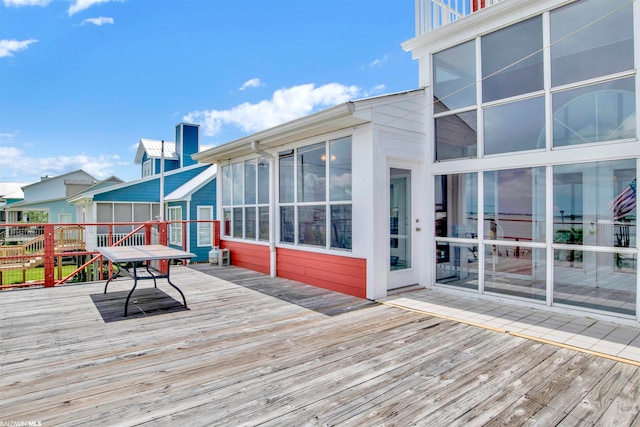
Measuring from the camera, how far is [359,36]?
1105 centimetres

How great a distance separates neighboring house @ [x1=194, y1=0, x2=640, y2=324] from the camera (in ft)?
12.1

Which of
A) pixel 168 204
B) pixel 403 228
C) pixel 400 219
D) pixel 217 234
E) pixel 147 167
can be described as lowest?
pixel 217 234

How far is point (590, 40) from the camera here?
12.5ft

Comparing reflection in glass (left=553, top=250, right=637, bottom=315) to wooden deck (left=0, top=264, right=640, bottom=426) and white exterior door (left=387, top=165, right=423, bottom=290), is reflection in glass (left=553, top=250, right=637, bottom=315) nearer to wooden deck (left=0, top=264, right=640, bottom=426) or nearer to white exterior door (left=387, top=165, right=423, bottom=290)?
wooden deck (left=0, top=264, right=640, bottom=426)

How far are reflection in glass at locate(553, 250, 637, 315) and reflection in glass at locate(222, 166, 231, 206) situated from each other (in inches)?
255

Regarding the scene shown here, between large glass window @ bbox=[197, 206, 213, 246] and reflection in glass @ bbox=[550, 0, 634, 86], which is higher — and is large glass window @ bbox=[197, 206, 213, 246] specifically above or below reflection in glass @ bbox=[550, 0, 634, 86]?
below

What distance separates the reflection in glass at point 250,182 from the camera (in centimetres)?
720

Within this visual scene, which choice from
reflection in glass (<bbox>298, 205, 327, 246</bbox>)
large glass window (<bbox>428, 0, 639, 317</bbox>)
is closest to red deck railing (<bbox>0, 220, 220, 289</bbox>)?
reflection in glass (<bbox>298, 205, 327, 246</bbox>)

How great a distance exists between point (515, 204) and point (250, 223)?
16.1 feet

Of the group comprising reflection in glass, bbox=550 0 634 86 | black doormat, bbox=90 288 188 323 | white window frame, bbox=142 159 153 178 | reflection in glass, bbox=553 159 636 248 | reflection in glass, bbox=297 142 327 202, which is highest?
white window frame, bbox=142 159 153 178

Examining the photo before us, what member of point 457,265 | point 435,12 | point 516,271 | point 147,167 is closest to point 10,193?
point 147,167

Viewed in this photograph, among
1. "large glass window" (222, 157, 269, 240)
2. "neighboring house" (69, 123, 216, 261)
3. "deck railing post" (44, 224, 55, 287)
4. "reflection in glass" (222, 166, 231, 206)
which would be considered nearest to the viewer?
"deck railing post" (44, 224, 55, 287)

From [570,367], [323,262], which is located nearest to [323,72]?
[323,262]

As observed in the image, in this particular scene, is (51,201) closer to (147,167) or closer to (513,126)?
(147,167)
